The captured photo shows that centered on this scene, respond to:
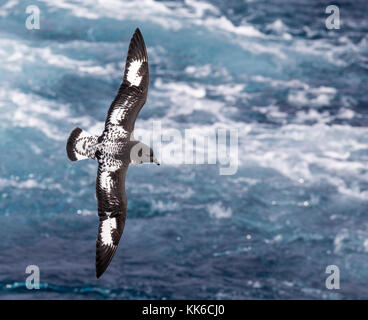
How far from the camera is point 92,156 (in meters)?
8.84

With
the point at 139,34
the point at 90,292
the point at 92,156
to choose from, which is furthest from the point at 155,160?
the point at 90,292

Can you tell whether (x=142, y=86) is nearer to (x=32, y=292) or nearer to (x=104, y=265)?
(x=104, y=265)

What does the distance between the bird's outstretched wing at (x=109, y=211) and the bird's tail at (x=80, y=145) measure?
0.41m

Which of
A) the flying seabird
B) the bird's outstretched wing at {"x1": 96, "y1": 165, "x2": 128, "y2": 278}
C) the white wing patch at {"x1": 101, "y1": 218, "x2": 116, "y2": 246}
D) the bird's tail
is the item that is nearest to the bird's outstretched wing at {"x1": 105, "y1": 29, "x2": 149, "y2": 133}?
the flying seabird

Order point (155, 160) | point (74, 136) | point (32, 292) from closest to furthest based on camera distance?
1. point (155, 160)
2. point (74, 136)
3. point (32, 292)

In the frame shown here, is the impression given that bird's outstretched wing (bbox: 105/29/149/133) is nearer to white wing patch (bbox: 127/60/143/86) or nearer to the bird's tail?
white wing patch (bbox: 127/60/143/86)

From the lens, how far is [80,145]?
897cm


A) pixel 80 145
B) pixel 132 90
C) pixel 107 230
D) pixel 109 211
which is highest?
pixel 132 90

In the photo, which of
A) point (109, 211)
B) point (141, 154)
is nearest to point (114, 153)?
point (141, 154)

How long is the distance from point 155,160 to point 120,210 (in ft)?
A: 4.20

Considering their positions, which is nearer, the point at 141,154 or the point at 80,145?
the point at 141,154

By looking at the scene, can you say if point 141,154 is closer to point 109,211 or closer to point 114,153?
point 114,153

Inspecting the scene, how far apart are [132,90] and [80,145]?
4.84 ft

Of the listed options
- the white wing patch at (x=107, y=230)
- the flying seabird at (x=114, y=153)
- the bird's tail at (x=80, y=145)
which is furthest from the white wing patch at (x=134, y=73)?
the white wing patch at (x=107, y=230)
